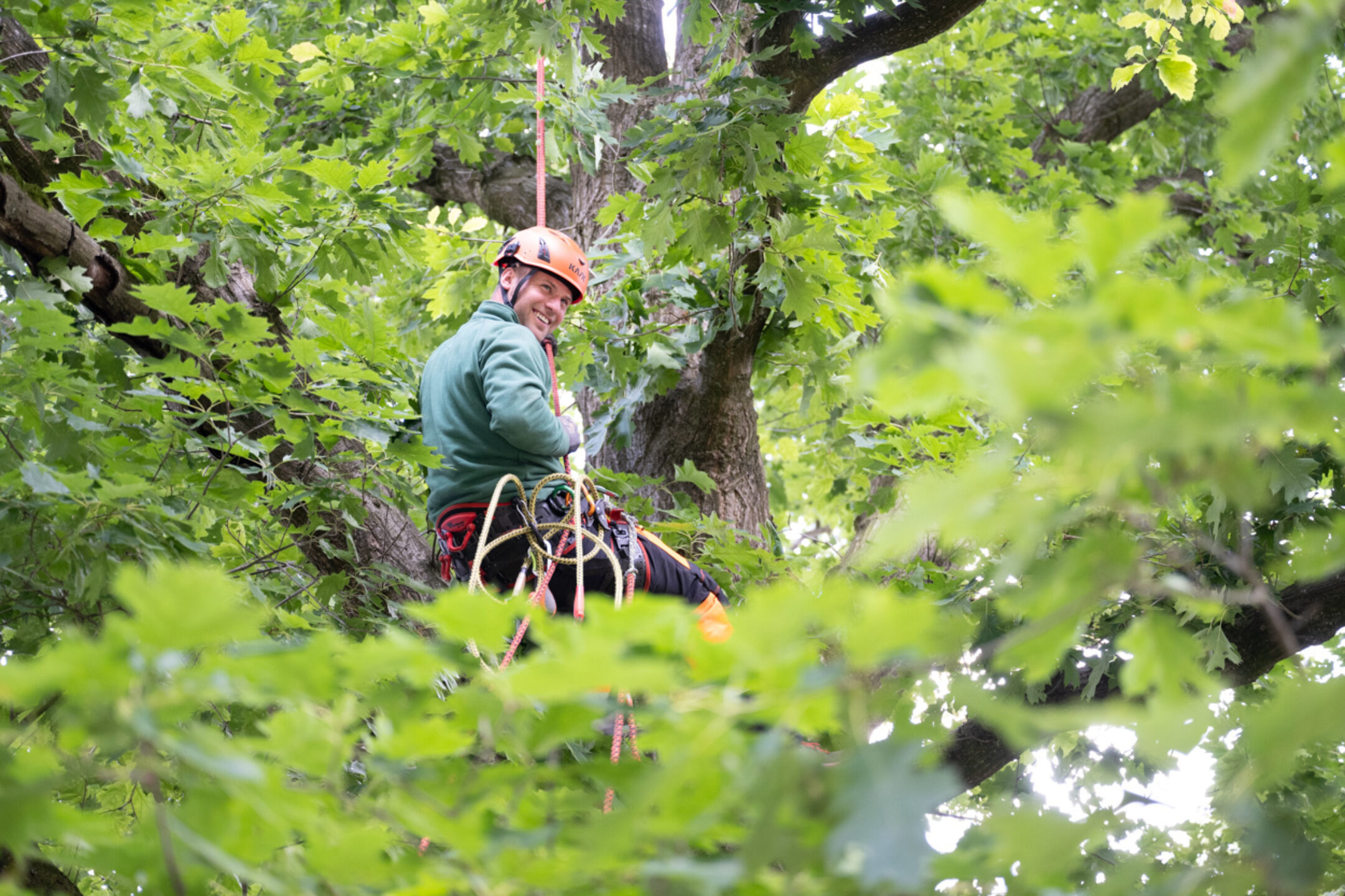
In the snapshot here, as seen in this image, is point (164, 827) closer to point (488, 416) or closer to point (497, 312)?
point (488, 416)

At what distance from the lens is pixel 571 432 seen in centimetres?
357

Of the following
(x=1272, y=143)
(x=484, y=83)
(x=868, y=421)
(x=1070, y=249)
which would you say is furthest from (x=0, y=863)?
(x=484, y=83)

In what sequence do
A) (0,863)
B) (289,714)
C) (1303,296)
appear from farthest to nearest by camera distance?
(1303,296) → (0,863) → (289,714)

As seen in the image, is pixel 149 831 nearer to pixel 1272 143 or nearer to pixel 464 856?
pixel 464 856

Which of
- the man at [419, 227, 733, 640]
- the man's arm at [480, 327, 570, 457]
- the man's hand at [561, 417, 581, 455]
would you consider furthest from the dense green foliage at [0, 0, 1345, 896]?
the man's hand at [561, 417, 581, 455]

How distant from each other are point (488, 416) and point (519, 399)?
229mm

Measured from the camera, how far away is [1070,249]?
811 millimetres

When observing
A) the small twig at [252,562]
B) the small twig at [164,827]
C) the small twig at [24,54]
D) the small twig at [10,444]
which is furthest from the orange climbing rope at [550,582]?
the small twig at [24,54]

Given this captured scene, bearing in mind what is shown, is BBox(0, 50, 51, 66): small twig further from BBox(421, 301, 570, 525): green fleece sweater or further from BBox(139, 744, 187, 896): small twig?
BBox(139, 744, 187, 896): small twig

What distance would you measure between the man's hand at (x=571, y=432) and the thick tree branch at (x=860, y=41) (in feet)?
4.31

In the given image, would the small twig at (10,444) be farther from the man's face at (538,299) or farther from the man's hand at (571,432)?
the man's face at (538,299)

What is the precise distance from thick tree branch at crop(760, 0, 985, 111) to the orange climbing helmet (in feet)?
2.88

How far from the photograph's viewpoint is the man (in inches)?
124

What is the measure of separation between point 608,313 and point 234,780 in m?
3.42
